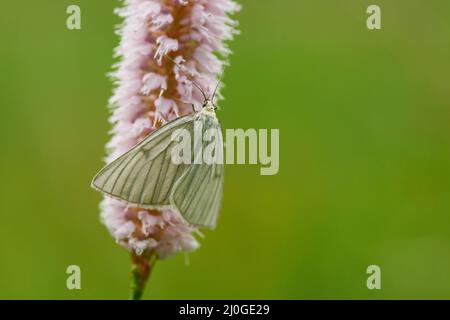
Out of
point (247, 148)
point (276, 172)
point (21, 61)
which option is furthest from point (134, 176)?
point (21, 61)

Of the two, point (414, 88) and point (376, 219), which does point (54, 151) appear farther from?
point (414, 88)

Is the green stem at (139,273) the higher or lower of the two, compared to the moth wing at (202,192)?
lower

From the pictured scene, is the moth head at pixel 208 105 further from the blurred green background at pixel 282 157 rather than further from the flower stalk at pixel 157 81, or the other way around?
the blurred green background at pixel 282 157

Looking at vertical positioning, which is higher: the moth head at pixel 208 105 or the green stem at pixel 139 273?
the moth head at pixel 208 105

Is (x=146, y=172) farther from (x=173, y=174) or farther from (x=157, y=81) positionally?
(x=157, y=81)

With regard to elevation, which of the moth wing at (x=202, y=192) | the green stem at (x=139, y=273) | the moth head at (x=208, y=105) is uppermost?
the moth head at (x=208, y=105)

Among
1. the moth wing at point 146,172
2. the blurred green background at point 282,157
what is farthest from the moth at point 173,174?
the blurred green background at point 282,157

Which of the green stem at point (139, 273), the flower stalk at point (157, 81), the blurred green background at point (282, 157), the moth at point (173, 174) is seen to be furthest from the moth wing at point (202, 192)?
the blurred green background at point (282, 157)

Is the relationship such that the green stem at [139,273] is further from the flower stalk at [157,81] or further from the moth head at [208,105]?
the moth head at [208,105]

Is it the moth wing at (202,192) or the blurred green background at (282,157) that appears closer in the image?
the moth wing at (202,192)
